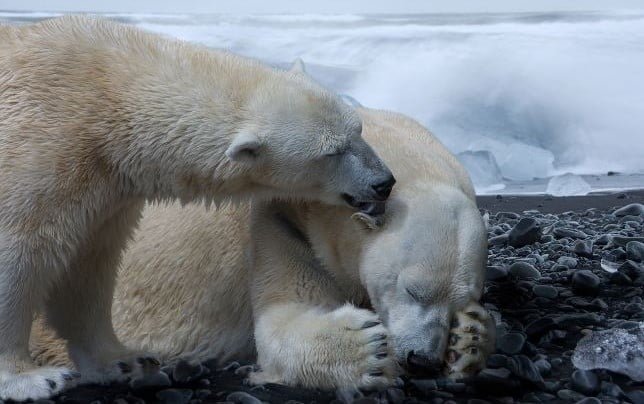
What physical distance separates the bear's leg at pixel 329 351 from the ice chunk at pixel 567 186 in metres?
4.24

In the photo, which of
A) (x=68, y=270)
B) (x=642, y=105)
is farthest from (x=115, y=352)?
(x=642, y=105)

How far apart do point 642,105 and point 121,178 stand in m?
6.69

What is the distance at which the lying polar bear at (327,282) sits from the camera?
2.85 metres

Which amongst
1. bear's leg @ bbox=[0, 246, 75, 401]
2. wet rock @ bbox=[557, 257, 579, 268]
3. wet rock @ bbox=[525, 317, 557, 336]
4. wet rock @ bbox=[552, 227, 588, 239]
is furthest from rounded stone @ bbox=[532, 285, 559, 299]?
bear's leg @ bbox=[0, 246, 75, 401]

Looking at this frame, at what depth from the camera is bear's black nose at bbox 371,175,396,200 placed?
290 centimetres

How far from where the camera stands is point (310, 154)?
2920 mm

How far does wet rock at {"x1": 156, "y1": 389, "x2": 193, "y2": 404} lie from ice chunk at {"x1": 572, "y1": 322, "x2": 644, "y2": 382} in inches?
45.1

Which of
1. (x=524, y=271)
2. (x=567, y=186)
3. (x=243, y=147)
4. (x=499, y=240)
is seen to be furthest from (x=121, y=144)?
(x=567, y=186)

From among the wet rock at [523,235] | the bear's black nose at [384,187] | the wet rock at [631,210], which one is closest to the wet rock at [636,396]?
the bear's black nose at [384,187]

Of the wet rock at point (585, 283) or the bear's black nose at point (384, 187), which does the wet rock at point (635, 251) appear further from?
the bear's black nose at point (384, 187)

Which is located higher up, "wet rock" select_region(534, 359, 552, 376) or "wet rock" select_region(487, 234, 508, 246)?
"wet rock" select_region(534, 359, 552, 376)

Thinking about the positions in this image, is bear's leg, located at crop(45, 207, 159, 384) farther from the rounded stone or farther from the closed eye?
the rounded stone

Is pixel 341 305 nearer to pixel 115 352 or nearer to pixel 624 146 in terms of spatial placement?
pixel 115 352

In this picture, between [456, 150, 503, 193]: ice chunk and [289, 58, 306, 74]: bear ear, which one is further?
[456, 150, 503, 193]: ice chunk
